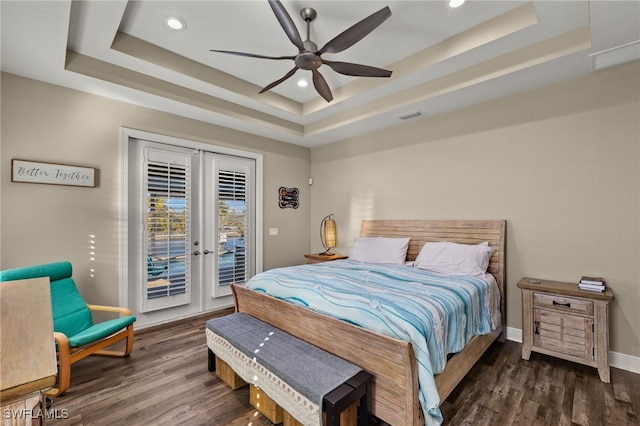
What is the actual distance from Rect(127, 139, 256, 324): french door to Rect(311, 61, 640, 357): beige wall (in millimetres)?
2410

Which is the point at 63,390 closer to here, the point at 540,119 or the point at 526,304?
the point at 526,304

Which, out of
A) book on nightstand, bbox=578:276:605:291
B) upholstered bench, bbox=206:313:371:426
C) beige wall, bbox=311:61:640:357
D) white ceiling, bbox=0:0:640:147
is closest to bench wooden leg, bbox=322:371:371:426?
upholstered bench, bbox=206:313:371:426

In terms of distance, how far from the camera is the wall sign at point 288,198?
5.09m

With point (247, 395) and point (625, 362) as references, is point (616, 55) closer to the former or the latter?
point (625, 362)

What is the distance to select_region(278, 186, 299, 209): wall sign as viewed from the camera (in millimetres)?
5094

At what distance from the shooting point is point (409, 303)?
203 centimetres

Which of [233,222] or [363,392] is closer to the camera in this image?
[363,392]

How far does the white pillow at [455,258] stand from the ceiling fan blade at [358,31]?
2450mm

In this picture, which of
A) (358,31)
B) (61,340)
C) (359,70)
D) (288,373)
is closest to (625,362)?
(288,373)


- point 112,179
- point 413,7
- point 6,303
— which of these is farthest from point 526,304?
point 112,179

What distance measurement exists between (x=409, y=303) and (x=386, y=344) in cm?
45

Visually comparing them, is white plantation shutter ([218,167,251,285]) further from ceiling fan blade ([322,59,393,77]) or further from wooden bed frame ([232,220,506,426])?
ceiling fan blade ([322,59,393,77])

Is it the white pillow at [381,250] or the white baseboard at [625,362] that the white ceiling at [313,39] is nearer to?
the white pillow at [381,250]

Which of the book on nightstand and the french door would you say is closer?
the book on nightstand
